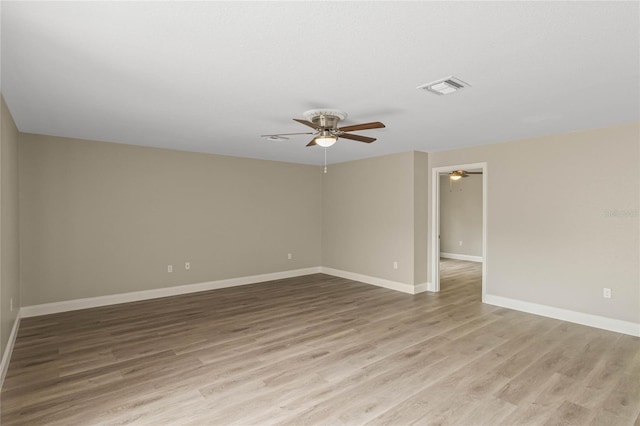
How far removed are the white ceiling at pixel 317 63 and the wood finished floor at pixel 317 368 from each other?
2.42 m

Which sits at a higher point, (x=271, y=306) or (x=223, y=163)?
(x=223, y=163)

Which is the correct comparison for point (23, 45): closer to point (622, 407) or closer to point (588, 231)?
point (622, 407)

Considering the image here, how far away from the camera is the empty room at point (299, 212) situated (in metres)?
2.04

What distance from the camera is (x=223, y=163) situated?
620 centimetres

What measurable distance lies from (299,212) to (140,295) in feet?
11.0

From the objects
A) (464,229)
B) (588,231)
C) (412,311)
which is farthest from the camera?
(464,229)

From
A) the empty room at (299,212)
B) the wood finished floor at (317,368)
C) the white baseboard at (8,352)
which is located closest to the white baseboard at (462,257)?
the empty room at (299,212)

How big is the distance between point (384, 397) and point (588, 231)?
136 inches

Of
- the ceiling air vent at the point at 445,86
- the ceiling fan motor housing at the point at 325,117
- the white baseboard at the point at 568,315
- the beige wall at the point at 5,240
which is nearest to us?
the ceiling air vent at the point at 445,86

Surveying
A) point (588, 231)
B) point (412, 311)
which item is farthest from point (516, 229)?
point (412, 311)

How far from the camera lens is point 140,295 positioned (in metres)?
5.33

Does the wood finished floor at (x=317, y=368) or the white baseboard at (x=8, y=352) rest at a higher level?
the white baseboard at (x=8, y=352)

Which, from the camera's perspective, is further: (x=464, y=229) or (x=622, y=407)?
(x=464, y=229)

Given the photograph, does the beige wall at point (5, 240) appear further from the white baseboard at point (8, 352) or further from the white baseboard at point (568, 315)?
the white baseboard at point (568, 315)
